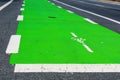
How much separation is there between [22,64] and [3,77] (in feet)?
2.82

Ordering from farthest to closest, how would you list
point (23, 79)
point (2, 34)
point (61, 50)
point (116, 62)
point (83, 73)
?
point (2, 34), point (61, 50), point (116, 62), point (83, 73), point (23, 79)

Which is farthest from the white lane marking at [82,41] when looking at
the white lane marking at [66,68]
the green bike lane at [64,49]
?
the white lane marking at [66,68]

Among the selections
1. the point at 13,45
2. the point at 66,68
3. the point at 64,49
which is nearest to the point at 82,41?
the point at 64,49

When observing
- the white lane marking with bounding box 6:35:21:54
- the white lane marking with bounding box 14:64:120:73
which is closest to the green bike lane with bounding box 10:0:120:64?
the white lane marking with bounding box 6:35:21:54

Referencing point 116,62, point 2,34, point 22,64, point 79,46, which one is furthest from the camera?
point 2,34

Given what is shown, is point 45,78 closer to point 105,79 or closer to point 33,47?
point 105,79

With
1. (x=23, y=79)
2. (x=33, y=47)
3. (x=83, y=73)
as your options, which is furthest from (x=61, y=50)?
(x=23, y=79)

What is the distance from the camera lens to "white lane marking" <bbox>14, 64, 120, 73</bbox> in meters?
6.18

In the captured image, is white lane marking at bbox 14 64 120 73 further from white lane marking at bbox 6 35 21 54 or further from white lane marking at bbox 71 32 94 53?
white lane marking at bbox 71 32 94 53

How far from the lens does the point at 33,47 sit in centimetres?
848

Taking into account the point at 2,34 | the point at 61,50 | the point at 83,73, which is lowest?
the point at 2,34

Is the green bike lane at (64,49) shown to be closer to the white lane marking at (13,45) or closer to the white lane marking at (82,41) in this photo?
the white lane marking at (82,41)

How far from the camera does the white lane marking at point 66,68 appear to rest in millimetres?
6180

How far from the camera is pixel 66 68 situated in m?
6.32
